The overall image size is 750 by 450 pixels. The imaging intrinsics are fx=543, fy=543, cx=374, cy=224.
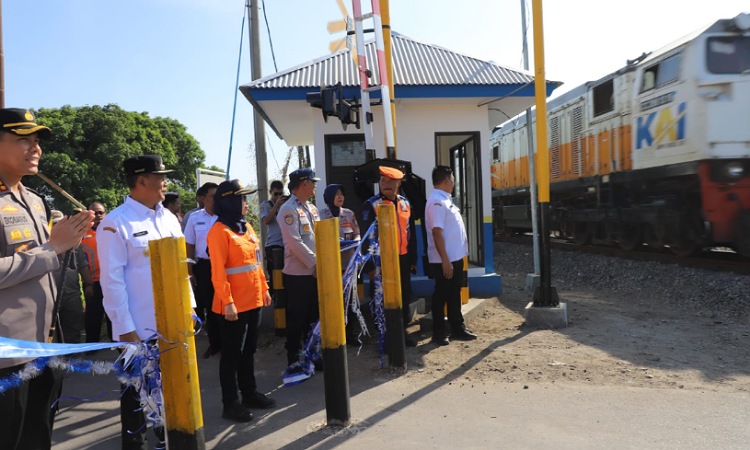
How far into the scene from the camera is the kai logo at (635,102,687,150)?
30.8 feet

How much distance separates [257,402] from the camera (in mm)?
4332

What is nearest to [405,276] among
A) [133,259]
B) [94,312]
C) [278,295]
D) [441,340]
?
[441,340]

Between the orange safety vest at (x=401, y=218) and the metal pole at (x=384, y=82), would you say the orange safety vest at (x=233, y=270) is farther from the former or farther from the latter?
the metal pole at (x=384, y=82)

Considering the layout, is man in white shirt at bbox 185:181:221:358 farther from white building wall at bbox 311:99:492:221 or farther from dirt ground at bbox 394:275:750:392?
white building wall at bbox 311:99:492:221

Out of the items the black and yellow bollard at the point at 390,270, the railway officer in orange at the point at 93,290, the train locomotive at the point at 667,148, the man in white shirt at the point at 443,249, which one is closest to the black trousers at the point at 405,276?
the man in white shirt at the point at 443,249

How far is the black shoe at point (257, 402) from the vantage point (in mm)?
4324

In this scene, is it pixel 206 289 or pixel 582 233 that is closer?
pixel 206 289

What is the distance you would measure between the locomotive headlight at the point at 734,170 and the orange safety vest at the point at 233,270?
8.07 metres

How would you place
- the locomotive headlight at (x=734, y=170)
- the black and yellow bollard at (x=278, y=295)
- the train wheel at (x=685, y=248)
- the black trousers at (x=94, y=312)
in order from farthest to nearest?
the train wheel at (x=685, y=248) → the locomotive headlight at (x=734, y=170) → the black and yellow bollard at (x=278, y=295) → the black trousers at (x=94, y=312)

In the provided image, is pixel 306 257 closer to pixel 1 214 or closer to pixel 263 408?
pixel 263 408

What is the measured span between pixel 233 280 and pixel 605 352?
3660 millimetres

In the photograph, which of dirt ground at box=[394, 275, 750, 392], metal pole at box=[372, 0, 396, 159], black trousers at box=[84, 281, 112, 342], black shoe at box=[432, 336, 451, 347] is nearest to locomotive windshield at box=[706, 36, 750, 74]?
dirt ground at box=[394, 275, 750, 392]

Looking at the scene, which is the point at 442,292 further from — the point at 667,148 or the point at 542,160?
the point at 667,148

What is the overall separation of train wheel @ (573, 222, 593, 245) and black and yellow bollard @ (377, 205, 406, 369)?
1043 cm
